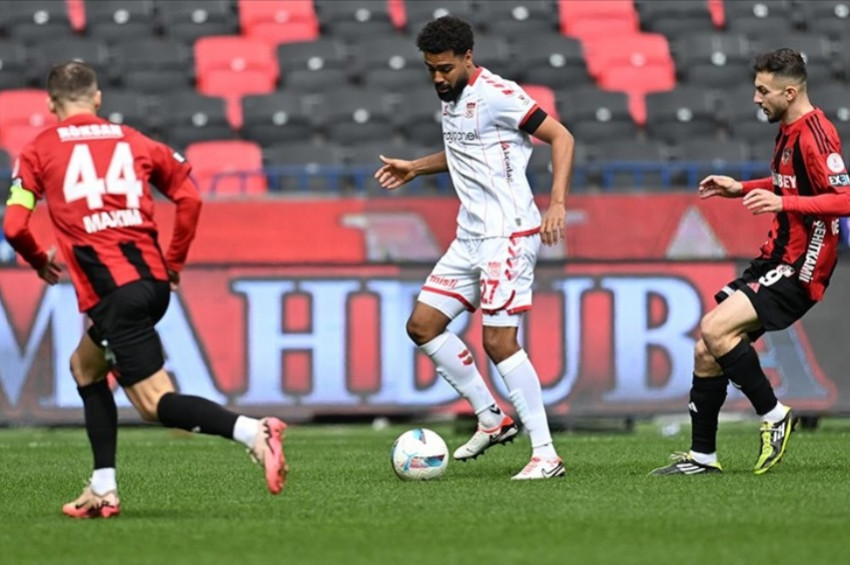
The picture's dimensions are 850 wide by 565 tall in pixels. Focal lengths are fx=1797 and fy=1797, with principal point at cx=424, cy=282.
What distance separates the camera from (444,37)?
8719 millimetres

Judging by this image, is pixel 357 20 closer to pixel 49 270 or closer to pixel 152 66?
pixel 152 66

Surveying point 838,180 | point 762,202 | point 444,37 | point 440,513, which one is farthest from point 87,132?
point 838,180

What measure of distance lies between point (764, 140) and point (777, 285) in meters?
8.73

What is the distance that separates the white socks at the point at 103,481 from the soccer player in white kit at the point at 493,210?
2.29 m

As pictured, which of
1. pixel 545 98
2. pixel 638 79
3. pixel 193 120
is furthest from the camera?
pixel 638 79

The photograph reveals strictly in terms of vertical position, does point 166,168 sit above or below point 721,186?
above

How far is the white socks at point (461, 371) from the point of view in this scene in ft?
30.3

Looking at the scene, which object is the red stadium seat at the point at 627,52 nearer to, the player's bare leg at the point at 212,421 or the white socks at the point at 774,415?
the white socks at the point at 774,415

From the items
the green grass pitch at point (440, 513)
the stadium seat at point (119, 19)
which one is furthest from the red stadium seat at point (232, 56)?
the green grass pitch at point (440, 513)

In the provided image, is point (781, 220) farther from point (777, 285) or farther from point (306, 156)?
Result: point (306, 156)

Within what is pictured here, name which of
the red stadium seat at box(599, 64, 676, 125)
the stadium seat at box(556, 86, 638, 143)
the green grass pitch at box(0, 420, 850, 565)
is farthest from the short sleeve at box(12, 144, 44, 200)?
the red stadium seat at box(599, 64, 676, 125)

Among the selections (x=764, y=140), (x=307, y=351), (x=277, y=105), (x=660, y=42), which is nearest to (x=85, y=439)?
(x=307, y=351)

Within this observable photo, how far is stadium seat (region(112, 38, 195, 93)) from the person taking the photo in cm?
1820

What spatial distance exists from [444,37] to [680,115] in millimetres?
8986
